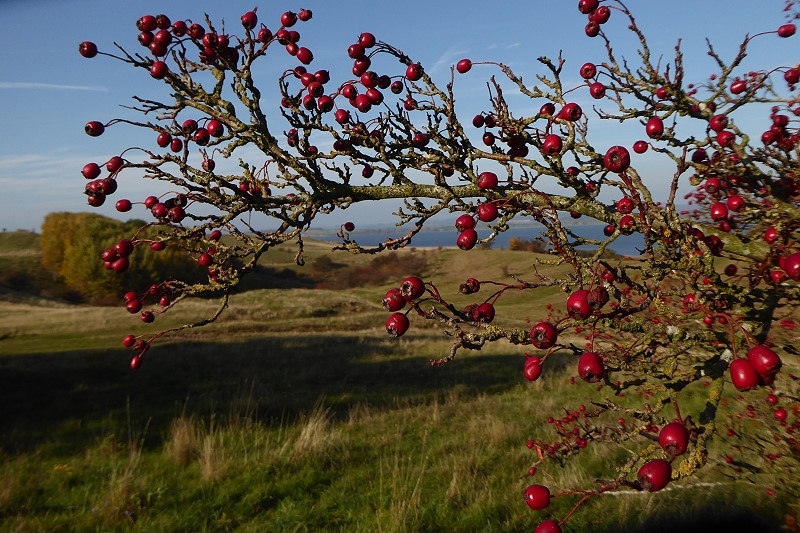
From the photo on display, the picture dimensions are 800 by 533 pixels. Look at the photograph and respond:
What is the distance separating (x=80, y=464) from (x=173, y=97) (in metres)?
8.34

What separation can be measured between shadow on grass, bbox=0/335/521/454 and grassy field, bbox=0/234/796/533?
80mm

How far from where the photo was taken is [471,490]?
7.05m

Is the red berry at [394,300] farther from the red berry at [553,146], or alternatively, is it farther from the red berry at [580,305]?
the red berry at [553,146]

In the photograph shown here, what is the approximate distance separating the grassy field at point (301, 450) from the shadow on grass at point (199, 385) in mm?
80

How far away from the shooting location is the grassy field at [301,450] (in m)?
6.20

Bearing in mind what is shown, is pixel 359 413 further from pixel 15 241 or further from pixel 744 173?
pixel 15 241

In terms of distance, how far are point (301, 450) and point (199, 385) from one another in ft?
26.6

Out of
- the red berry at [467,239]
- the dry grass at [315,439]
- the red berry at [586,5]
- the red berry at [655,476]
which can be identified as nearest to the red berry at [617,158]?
the red berry at [467,239]

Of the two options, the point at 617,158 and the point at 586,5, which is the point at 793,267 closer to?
the point at 617,158

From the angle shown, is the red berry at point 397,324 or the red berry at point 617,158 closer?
the red berry at point 617,158

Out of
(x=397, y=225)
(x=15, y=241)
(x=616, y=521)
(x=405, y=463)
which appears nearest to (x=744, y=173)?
(x=397, y=225)

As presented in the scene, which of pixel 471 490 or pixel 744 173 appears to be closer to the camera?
pixel 744 173

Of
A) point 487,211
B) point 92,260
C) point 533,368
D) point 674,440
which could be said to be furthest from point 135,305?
point 92,260

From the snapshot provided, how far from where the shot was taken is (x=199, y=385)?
602 inches
